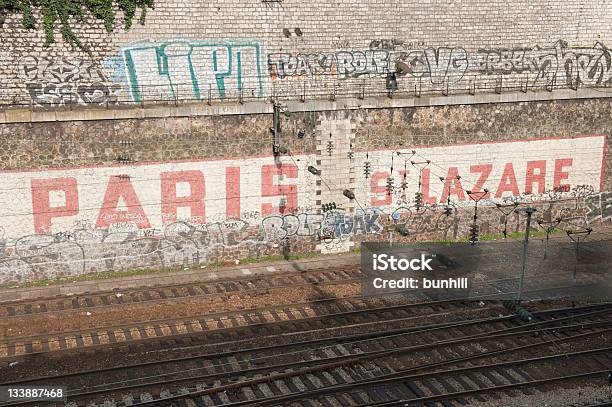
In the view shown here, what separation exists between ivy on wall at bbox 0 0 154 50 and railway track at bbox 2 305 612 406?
1027 cm

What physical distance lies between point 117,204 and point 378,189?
9.02 m

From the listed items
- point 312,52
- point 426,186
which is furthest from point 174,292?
point 426,186

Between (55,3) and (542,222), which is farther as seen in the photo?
(542,222)

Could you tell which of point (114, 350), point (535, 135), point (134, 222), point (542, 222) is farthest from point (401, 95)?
point (114, 350)

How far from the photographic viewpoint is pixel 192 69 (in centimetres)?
2270

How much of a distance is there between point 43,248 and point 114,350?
5.56 meters

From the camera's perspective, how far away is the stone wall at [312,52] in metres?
21.2

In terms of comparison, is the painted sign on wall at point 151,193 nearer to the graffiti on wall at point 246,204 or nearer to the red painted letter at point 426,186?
the graffiti on wall at point 246,204

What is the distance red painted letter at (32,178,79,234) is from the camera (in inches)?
824

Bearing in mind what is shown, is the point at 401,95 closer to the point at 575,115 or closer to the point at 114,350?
the point at 575,115

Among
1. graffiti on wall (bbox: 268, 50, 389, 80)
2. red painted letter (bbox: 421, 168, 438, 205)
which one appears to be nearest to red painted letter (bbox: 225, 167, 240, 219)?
graffiti on wall (bbox: 268, 50, 389, 80)

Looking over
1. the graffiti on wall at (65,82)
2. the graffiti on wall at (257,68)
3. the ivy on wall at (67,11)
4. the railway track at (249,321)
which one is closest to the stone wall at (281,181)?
the graffiti on wall at (65,82)

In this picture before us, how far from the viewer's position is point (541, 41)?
26.9 metres

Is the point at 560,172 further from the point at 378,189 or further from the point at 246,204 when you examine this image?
the point at 246,204
